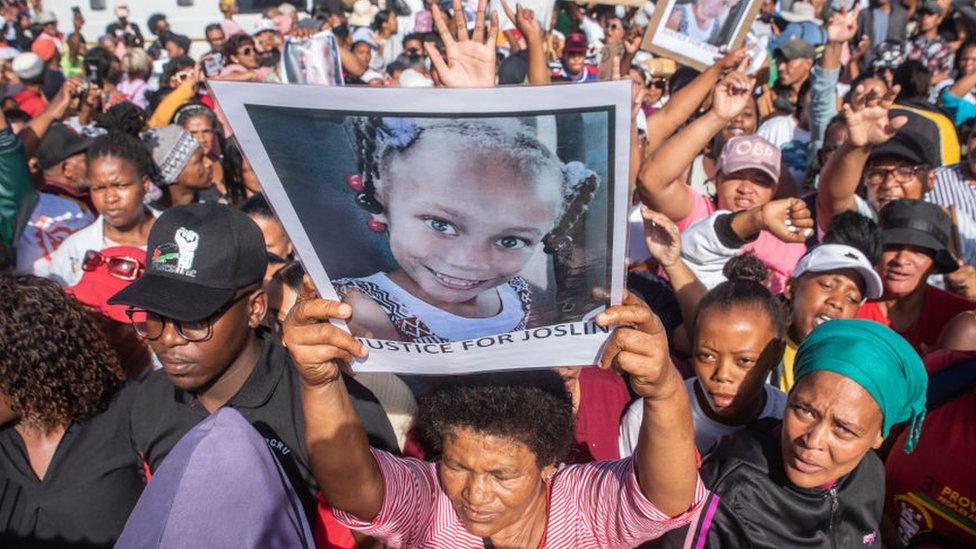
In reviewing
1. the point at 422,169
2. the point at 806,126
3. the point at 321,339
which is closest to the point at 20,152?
the point at 321,339

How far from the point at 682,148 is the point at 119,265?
222cm

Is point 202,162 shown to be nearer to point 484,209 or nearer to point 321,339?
point 321,339

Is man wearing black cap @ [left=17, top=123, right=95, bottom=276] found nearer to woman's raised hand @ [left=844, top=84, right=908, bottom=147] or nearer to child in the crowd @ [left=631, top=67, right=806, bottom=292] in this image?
child in the crowd @ [left=631, top=67, right=806, bottom=292]

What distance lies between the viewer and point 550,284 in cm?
144

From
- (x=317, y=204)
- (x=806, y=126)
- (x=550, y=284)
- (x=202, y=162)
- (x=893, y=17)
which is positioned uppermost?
(x=317, y=204)

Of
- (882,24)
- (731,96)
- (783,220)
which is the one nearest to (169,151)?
(731,96)

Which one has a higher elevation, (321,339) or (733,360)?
(321,339)

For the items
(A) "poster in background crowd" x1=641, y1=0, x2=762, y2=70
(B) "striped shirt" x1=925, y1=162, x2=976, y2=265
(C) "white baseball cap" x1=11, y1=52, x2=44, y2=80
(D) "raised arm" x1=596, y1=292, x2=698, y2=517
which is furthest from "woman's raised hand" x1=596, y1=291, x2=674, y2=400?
(C) "white baseball cap" x1=11, y1=52, x2=44, y2=80

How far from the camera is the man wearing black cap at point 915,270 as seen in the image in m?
3.21

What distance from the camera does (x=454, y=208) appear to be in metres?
1.33

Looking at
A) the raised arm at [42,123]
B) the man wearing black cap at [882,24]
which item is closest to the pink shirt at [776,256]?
the raised arm at [42,123]

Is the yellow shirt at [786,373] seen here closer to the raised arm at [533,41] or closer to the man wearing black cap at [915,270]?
the man wearing black cap at [915,270]

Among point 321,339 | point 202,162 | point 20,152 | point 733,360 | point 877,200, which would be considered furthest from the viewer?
point 202,162

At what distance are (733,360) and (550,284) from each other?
1.28 m
